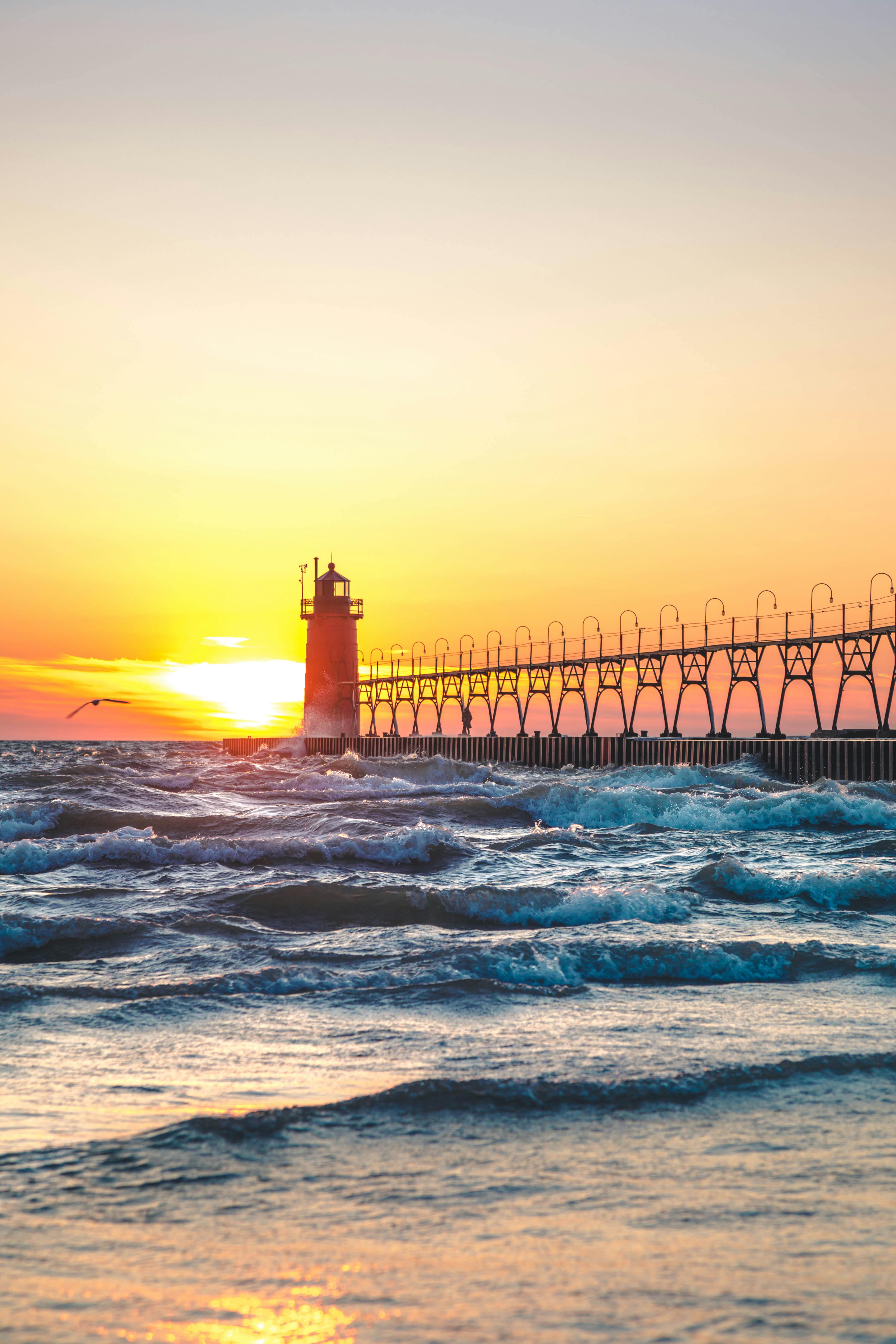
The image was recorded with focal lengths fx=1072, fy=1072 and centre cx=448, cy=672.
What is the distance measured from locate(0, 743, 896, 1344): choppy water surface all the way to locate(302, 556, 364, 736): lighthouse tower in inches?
1901

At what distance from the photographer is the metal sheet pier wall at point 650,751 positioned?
33.3 m

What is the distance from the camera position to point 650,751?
42.3 metres

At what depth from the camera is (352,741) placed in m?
61.5

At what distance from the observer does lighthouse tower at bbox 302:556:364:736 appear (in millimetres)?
60375

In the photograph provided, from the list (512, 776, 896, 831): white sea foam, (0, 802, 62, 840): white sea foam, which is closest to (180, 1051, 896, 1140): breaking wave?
(0, 802, 62, 840): white sea foam

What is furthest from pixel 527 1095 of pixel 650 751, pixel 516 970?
pixel 650 751

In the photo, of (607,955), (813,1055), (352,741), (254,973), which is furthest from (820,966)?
(352,741)

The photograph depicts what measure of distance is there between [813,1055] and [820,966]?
8.56ft

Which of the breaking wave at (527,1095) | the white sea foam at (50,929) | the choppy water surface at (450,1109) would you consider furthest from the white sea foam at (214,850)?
the breaking wave at (527,1095)

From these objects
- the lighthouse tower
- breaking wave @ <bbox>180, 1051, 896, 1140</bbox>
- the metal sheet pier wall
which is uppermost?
the lighthouse tower

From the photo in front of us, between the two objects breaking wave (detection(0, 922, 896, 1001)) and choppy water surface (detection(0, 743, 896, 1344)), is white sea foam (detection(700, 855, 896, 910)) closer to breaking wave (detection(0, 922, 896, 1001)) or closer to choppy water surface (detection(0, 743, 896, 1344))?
choppy water surface (detection(0, 743, 896, 1344))

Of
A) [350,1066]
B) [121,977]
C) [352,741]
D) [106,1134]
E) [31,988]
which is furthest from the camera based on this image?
[352,741]

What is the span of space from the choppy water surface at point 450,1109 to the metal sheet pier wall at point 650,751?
2242cm

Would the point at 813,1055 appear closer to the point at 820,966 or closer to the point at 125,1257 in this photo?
the point at 820,966
